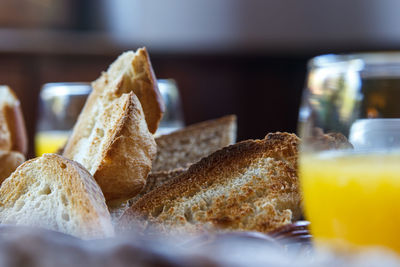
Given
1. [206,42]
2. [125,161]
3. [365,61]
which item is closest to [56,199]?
[125,161]

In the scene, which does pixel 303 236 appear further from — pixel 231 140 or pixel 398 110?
pixel 231 140

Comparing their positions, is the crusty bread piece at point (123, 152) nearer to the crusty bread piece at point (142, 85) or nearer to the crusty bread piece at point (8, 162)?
the crusty bread piece at point (142, 85)

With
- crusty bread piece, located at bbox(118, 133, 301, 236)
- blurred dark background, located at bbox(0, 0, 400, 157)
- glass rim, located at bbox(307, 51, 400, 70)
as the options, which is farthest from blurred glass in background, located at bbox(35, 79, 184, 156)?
blurred dark background, located at bbox(0, 0, 400, 157)

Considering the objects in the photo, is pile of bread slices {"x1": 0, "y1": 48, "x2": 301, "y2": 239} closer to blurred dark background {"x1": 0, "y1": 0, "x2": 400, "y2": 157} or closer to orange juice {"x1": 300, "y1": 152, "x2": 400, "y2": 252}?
orange juice {"x1": 300, "y1": 152, "x2": 400, "y2": 252}

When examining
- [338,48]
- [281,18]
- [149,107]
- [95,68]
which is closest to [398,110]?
[149,107]

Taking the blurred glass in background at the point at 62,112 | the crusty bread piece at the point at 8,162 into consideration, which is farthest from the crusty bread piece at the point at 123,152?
the blurred glass in background at the point at 62,112
